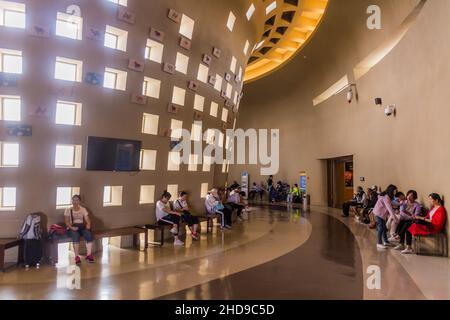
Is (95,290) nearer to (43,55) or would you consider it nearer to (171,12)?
(43,55)

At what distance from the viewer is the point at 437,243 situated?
750 centimetres

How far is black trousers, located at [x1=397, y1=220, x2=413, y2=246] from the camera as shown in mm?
7840

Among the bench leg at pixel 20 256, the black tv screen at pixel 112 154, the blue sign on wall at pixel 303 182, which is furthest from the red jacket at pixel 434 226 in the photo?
the blue sign on wall at pixel 303 182

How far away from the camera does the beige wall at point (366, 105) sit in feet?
25.9

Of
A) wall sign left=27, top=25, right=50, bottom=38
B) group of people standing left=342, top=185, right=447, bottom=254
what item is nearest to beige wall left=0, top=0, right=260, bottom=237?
wall sign left=27, top=25, right=50, bottom=38

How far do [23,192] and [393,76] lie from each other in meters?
10.7

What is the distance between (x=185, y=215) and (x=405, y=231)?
5486 mm

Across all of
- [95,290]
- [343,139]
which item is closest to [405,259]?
[95,290]

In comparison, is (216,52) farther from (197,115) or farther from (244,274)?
(244,274)

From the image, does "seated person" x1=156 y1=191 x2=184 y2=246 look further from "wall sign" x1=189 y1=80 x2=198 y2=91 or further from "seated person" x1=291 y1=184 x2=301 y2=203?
"seated person" x1=291 y1=184 x2=301 y2=203

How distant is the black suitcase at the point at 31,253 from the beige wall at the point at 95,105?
23.7 inches

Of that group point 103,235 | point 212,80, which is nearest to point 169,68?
point 212,80

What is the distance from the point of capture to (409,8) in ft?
31.5

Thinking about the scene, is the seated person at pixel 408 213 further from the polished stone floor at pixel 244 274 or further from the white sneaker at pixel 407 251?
the polished stone floor at pixel 244 274
